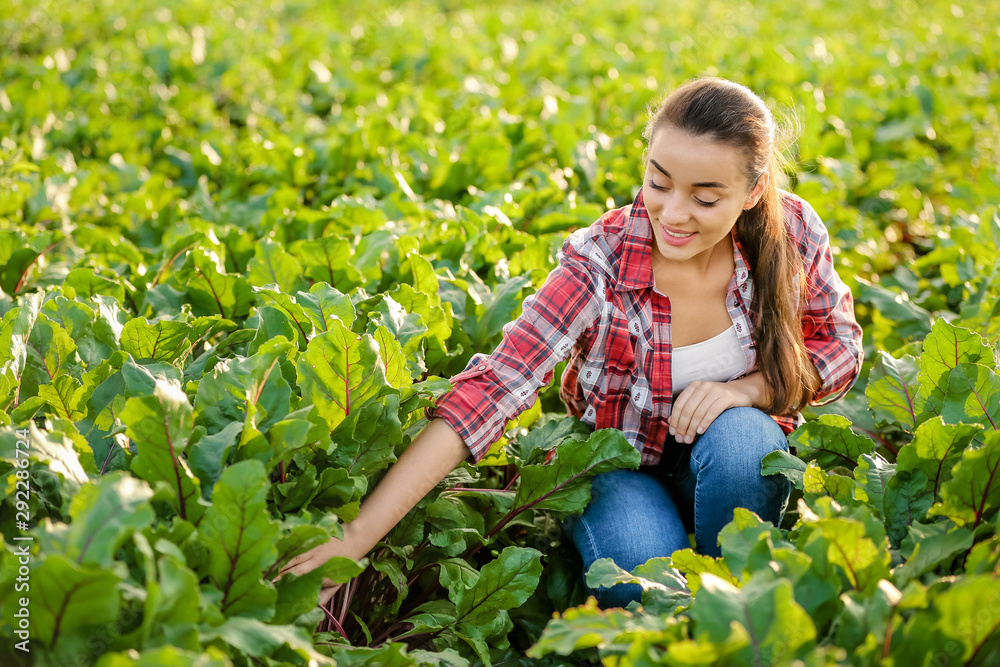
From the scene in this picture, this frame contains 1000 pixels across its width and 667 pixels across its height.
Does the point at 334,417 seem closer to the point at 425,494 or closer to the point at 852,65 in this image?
the point at 425,494

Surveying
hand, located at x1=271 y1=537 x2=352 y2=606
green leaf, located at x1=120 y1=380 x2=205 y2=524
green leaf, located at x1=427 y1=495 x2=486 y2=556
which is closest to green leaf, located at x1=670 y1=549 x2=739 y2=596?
green leaf, located at x1=427 y1=495 x2=486 y2=556

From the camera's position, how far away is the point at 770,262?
85.2 inches

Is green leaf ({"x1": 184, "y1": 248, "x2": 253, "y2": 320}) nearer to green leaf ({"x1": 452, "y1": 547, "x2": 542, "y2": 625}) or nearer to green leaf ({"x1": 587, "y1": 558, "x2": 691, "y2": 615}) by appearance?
green leaf ({"x1": 452, "y1": 547, "x2": 542, "y2": 625})

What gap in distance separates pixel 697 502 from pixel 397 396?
87cm

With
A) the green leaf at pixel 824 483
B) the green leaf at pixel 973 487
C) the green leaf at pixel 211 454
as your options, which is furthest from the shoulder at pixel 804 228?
the green leaf at pixel 211 454

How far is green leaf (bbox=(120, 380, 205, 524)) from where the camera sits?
144 cm

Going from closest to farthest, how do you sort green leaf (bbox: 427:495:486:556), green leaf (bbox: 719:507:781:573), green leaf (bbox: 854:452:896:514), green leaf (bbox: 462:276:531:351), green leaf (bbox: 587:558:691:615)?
green leaf (bbox: 719:507:781:573)
green leaf (bbox: 587:558:691:615)
green leaf (bbox: 854:452:896:514)
green leaf (bbox: 427:495:486:556)
green leaf (bbox: 462:276:531:351)

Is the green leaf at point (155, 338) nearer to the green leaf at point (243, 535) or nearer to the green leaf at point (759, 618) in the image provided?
the green leaf at point (243, 535)

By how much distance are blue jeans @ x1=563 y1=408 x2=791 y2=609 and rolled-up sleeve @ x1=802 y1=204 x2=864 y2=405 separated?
10.2 inches

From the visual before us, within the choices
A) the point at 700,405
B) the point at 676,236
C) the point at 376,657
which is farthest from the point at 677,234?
the point at 376,657

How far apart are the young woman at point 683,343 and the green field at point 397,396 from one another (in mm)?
138

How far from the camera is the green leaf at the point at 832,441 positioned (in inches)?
75.4

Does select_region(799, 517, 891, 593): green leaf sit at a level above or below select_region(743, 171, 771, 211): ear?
below

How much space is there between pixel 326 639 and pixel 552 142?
10.00 ft
